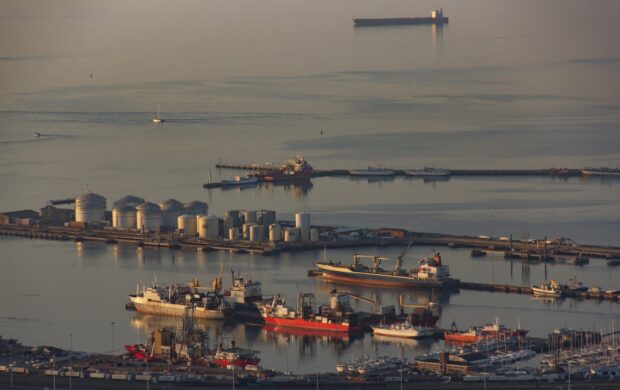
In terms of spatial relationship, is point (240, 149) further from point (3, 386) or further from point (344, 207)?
point (3, 386)

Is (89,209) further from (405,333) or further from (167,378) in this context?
(167,378)

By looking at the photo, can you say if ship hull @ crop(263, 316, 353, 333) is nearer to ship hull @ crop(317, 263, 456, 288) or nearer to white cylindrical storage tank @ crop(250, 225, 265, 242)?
ship hull @ crop(317, 263, 456, 288)

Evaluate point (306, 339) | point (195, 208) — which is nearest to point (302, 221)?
point (195, 208)

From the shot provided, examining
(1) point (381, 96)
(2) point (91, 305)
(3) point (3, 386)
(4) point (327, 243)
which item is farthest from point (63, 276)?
(1) point (381, 96)

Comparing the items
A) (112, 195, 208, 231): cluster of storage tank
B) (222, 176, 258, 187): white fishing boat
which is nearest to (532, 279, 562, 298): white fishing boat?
(112, 195, 208, 231): cluster of storage tank

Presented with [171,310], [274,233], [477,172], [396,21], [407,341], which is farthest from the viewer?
[396,21]
